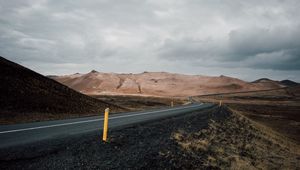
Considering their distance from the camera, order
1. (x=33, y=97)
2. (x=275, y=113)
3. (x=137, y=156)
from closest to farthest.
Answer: (x=137, y=156), (x=33, y=97), (x=275, y=113)

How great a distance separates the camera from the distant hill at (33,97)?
73.6 ft

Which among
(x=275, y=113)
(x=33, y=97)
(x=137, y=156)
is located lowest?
(x=275, y=113)

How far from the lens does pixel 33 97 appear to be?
25.9 metres

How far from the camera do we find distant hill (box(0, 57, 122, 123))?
22.4 meters

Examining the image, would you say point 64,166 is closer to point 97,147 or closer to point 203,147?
point 97,147

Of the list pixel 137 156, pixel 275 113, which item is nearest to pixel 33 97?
pixel 137 156

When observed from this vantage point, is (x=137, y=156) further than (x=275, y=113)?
No

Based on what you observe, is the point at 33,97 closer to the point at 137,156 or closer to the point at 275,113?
the point at 137,156

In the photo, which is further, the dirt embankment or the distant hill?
the distant hill

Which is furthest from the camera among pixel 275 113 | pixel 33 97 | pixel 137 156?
pixel 275 113

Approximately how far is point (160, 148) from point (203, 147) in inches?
102

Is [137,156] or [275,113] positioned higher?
[137,156]

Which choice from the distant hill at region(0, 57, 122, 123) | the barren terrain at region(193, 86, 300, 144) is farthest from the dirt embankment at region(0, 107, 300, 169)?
the barren terrain at region(193, 86, 300, 144)

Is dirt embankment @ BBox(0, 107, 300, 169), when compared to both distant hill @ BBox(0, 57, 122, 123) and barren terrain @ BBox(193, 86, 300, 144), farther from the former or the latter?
barren terrain @ BBox(193, 86, 300, 144)
